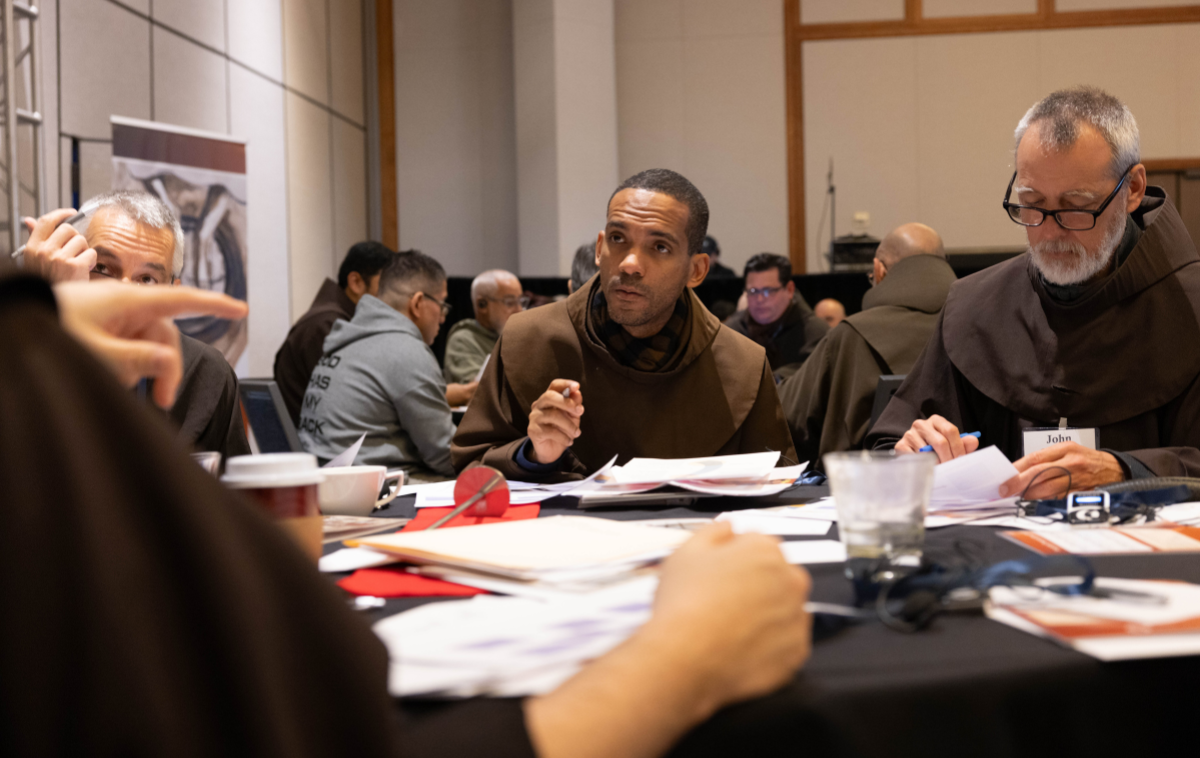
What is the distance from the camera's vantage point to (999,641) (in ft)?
2.54

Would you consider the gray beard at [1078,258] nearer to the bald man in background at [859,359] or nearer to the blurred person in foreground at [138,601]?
the bald man in background at [859,359]

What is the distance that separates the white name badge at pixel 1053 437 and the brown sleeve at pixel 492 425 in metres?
0.90

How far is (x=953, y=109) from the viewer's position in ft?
29.4

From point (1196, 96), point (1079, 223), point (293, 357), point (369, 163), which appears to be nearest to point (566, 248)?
point (369, 163)

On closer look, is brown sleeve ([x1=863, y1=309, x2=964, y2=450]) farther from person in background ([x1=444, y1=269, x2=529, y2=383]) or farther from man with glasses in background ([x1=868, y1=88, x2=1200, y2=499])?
person in background ([x1=444, y1=269, x2=529, y2=383])

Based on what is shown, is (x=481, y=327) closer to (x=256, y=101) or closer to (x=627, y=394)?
(x=256, y=101)

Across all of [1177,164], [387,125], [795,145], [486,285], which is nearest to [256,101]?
[486,285]

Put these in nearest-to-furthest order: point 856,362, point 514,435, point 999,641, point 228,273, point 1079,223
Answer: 1. point 999,641
2. point 1079,223
3. point 514,435
4. point 856,362
5. point 228,273

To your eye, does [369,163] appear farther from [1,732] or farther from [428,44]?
[1,732]

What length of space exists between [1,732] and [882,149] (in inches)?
370

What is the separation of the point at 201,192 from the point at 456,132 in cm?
382

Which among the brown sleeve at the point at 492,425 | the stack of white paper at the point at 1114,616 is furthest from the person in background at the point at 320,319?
the stack of white paper at the point at 1114,616

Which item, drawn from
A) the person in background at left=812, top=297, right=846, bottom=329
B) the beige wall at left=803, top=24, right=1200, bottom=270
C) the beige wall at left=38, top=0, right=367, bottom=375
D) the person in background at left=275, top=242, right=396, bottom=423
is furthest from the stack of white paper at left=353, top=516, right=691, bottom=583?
the beige wall at left=803, top=24, right=1200, bottom=270

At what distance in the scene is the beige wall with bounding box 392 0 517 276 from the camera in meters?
9.22
